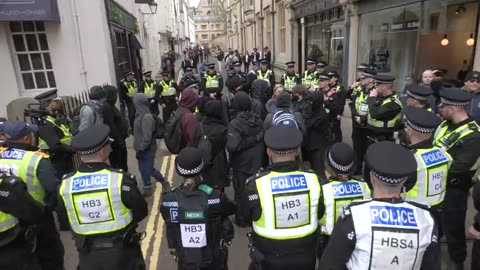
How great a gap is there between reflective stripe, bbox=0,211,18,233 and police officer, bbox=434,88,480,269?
4061 millimetres

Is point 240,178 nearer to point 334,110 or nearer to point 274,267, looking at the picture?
point 274,267

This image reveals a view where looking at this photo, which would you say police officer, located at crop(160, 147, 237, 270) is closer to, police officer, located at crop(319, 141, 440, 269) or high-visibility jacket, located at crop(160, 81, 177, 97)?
police officer, located at crop(319, 141, 440, 269)

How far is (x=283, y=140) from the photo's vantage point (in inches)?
107

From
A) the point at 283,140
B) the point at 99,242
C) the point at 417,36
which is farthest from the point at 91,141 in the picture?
the point at 417,36

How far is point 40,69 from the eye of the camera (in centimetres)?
970

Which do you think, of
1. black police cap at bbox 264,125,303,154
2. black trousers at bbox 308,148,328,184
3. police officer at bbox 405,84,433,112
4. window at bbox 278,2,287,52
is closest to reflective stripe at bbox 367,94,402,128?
police officer at bbox 405,84,433,112

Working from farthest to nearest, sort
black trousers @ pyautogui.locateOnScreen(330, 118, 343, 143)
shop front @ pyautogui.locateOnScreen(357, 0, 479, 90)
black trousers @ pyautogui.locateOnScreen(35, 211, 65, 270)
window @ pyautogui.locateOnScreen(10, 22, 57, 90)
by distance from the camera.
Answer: window @ pyautogui.locateOnScreen(10, 22, 57, 90) < black trousers @ pyautogui.locateOnScreen(330, 118, 343, 143) < shop front @ pyautogui.locateOnScreen(357, 0, 479, 90) < black trousers @ pyautogui.locateOnScreen(35, 211, 65, 270)

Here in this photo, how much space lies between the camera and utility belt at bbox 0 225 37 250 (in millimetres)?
2896

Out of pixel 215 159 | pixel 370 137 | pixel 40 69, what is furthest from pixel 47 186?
pixel 40 69

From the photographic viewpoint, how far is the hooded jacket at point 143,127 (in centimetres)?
572

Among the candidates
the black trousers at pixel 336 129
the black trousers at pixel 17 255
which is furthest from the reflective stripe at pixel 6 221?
the black trousers at pixel 336 129

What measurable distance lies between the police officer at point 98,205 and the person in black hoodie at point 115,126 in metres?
3.03

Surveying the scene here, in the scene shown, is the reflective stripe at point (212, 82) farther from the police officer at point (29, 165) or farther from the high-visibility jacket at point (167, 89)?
the police officer at point (29, 165)

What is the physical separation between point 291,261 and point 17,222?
238 centimetres
